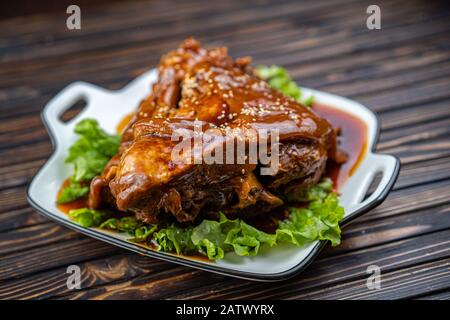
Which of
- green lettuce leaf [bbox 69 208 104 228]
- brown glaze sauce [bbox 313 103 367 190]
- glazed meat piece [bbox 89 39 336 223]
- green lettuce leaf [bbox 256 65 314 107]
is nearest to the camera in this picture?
glazed meat piece [bbox 89 39 336 223]

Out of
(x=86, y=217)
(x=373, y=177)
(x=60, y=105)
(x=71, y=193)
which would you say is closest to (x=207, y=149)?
(x=86, y=217)

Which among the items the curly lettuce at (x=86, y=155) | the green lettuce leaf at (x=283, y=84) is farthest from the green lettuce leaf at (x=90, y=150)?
the green lettuce leaf at (x=283, y=84)

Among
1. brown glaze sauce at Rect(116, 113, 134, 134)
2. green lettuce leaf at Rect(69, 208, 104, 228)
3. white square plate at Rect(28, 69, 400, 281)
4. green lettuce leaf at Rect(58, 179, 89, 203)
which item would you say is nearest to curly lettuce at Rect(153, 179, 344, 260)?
white square plate at Rect(28, 69, 400, 281)

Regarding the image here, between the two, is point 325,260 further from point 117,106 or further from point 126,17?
point 126,17

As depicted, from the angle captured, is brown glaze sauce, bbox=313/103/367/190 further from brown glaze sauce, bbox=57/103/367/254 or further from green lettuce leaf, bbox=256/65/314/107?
green lettuce leaf, bbox=256/65/314/107

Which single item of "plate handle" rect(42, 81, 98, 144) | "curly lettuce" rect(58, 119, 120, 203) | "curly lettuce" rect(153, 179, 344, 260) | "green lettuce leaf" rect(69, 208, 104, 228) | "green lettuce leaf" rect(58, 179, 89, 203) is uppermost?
"plate handle" rect(42, 81, 98, 144)

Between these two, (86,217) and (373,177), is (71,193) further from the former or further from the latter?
(373,177)
